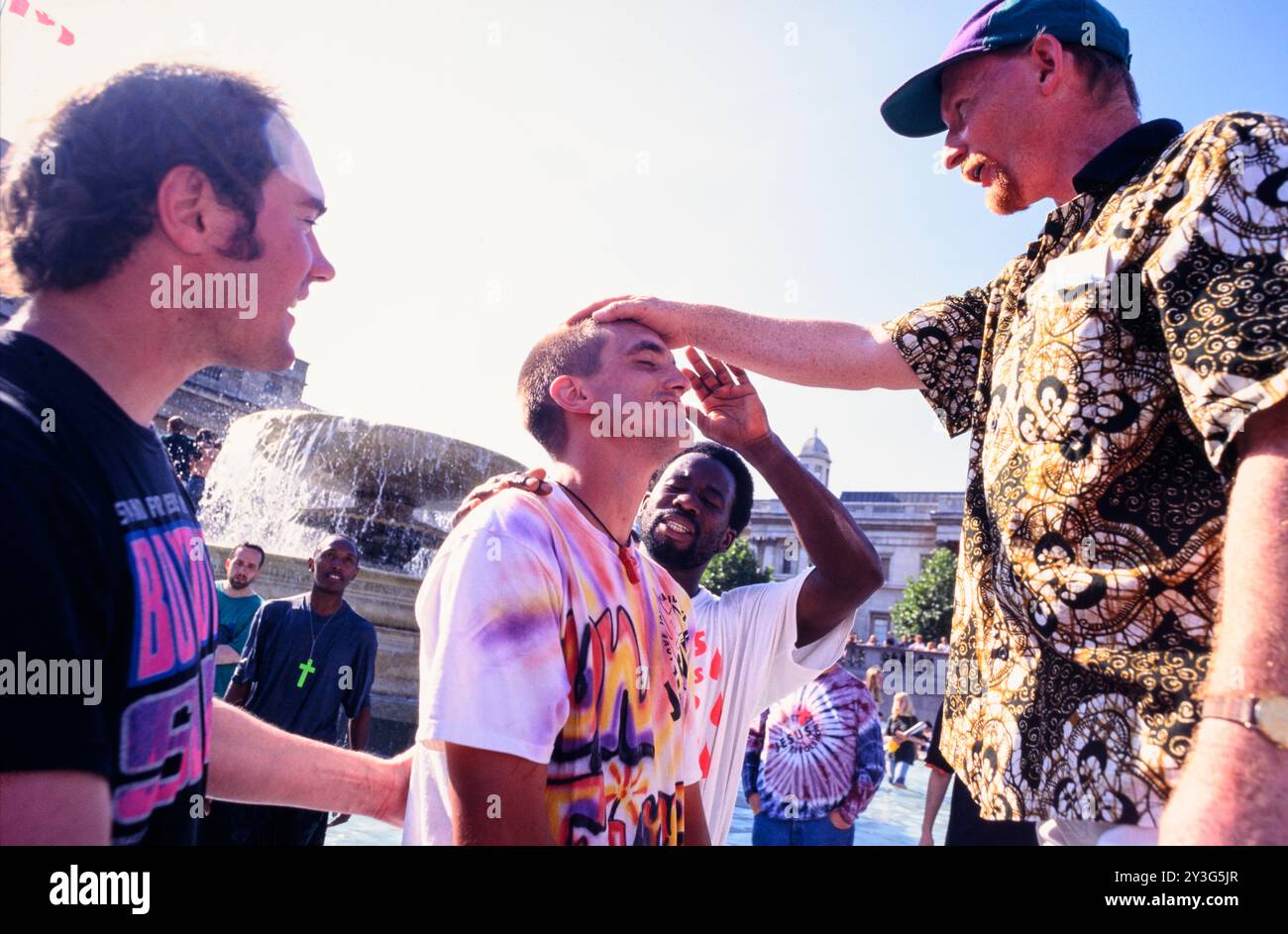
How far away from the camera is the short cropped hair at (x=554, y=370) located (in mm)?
2692

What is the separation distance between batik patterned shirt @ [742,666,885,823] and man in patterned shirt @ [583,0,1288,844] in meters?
3.93

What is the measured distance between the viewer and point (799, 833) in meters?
5.54

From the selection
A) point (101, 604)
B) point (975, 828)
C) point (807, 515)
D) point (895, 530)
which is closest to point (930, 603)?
point (895, 530)

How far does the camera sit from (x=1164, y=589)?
63.3 inches

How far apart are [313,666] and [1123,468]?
18.3 ft

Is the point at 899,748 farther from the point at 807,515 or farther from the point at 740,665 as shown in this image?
the point at 807,515

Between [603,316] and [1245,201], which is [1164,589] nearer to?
[1245,201]

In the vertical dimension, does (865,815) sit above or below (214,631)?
below

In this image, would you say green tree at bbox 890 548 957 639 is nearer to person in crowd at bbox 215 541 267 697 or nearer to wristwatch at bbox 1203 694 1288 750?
person in crowd at bbox 215 541 267 697

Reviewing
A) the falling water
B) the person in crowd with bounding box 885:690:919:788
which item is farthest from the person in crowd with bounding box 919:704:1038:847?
the person in crowd with bounding box 885:690:919:788

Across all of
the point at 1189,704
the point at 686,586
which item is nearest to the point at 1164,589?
the point at 1189,704

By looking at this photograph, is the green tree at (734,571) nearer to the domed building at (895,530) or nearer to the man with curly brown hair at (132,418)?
the domed building at (895,530)
